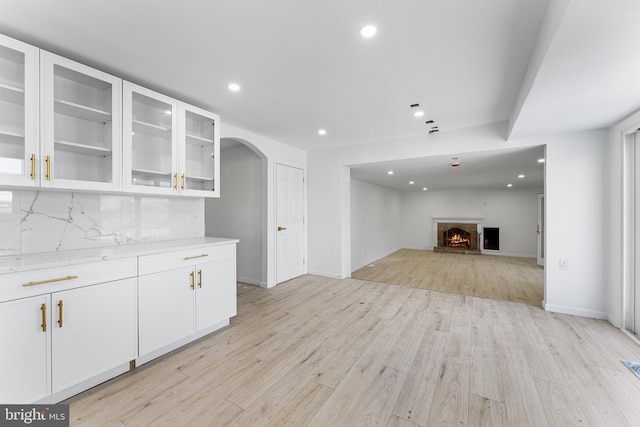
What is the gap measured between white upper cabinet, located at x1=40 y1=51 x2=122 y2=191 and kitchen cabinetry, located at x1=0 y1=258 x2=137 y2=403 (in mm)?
715

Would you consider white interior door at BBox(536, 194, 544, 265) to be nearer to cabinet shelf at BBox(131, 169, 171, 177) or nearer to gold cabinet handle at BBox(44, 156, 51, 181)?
cabinet shelf at BBox(131, 169, 171, 177)

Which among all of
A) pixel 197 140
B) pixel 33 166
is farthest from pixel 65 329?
pixel 197 140

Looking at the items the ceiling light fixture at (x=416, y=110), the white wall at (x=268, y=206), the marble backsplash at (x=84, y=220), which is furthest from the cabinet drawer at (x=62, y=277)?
the ceiling light fixture at (x=416, y=110)

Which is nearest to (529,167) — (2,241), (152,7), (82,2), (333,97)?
(333,97)

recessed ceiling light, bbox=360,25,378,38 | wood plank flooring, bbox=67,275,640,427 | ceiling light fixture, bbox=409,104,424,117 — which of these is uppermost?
ceiling light fixture, bbox=409,104,424,117

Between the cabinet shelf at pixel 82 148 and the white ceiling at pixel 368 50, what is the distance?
0.70m

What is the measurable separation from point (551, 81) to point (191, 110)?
10.5 feet

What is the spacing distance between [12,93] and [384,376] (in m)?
3.37

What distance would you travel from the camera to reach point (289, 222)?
484cm

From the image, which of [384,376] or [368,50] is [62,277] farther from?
[368,50]

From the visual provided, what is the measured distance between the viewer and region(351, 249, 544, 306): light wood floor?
441 cm

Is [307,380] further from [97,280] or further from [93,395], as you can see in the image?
[97,280]

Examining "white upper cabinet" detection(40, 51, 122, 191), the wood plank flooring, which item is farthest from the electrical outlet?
"white upper cabinet" detection(40, 51, 122, 191)

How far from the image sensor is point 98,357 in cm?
190
